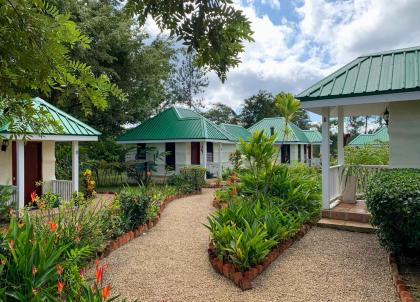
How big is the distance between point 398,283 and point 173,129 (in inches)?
700

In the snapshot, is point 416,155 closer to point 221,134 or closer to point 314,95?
point 314,95

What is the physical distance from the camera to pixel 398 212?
4984 millimetres

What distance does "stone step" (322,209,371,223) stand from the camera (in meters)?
7.96

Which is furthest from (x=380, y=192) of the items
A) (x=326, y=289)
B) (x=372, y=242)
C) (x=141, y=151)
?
(x=141, y=151)

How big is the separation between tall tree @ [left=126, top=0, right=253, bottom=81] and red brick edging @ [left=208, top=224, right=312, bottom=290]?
13.4ft

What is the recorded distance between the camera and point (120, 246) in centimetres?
697

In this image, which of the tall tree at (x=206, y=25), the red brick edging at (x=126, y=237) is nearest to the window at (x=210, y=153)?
the red brick edging at (x=126, y=237)

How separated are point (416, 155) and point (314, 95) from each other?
110 inches

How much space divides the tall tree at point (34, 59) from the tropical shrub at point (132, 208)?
19.5 feet

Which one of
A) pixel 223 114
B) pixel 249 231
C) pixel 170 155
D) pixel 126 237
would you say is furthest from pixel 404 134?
pixel 223 114

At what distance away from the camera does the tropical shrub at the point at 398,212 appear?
4.88m

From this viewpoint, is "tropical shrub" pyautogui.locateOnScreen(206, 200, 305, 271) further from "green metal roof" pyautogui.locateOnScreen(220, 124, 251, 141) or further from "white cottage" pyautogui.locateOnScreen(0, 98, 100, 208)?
"green metal roof" pyautogui.locateOnScreen(220, 124, 251, 141)

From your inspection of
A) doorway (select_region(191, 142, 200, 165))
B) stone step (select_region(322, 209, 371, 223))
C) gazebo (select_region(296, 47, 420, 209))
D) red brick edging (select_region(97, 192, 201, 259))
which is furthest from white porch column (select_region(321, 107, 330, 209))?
doorway (select_region(191, 142, 200, 165))

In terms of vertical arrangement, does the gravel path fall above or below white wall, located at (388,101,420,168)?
below
